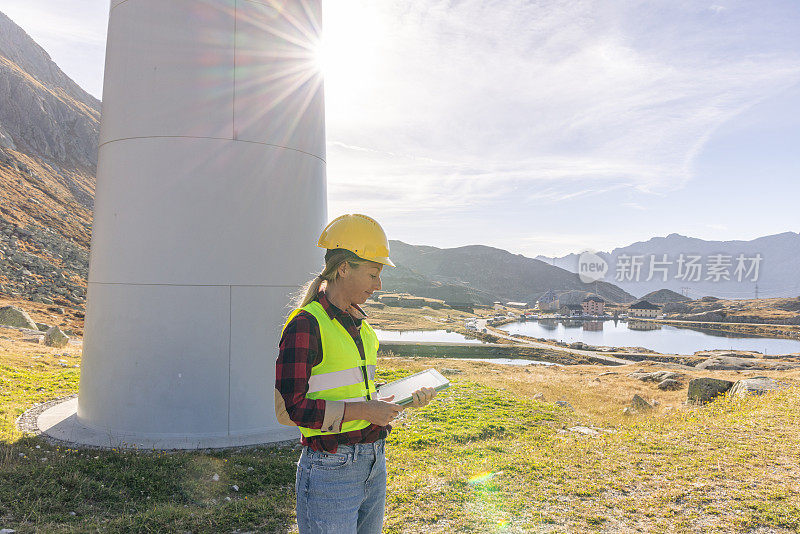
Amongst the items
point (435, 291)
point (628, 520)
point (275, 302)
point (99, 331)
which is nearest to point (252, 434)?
point (275, 302)

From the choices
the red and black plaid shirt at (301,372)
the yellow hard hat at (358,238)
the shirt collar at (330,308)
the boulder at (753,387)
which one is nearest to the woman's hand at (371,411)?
the red and black plaid shirt at (301,372)

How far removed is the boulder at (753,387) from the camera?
12618 millimetres

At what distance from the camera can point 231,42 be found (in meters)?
7.97

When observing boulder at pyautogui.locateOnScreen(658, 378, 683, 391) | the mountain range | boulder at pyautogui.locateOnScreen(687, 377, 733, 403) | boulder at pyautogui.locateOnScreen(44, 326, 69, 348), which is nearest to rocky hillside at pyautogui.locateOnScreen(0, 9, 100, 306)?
the mountain range

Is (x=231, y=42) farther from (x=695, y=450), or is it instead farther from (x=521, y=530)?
(x=695, y=450)

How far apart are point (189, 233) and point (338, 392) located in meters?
6.28

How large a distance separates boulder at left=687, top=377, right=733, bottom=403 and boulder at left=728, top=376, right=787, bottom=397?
0.83ft

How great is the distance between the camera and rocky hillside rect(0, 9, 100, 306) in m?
34.7

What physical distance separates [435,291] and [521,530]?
539ft

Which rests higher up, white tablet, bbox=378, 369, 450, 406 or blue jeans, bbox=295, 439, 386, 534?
white tablet, bbox=378, 369, 450, 406

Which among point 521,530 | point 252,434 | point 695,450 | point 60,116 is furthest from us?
point 60,116

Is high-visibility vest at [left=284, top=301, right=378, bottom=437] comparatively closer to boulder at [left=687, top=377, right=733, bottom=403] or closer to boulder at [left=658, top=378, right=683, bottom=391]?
boulder at [left=687, top=377, right=733, bottom=403]

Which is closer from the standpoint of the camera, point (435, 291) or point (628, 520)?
point (628, 520)

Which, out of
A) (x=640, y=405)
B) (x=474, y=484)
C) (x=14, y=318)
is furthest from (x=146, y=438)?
(x=14, y=318)
